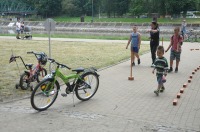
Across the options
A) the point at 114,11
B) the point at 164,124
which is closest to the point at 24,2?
the point at 114,11

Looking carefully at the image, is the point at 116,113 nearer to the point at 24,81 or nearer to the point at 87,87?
the point at 87,87

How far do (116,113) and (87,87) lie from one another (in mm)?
1334

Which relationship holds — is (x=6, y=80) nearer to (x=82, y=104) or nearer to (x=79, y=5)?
(x=82, y=104)

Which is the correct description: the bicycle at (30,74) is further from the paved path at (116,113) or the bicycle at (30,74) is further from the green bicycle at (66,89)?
the green bicycle at (66,89)

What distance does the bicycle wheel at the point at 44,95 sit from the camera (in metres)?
7.26

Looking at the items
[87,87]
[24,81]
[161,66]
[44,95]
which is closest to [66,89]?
[87,87]

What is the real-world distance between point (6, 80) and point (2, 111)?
11.8 feet

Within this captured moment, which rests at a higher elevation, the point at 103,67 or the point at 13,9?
the point at 13,9

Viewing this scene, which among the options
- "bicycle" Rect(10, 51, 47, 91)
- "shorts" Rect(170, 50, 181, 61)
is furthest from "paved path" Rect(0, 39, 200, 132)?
"shorts" Rect(170, 50, 181, 61)

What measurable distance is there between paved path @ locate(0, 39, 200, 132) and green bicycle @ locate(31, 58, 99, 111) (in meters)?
0.19

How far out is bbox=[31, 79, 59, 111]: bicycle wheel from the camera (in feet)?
23.8

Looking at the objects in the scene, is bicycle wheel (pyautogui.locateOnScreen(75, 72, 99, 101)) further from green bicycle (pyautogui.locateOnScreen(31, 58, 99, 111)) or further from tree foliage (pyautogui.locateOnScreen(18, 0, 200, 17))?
tree foliage (pyautogui.locateOnScreen(18, 0, 200, 17))

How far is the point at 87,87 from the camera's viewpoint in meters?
8.28

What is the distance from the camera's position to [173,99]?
8.54 metres
